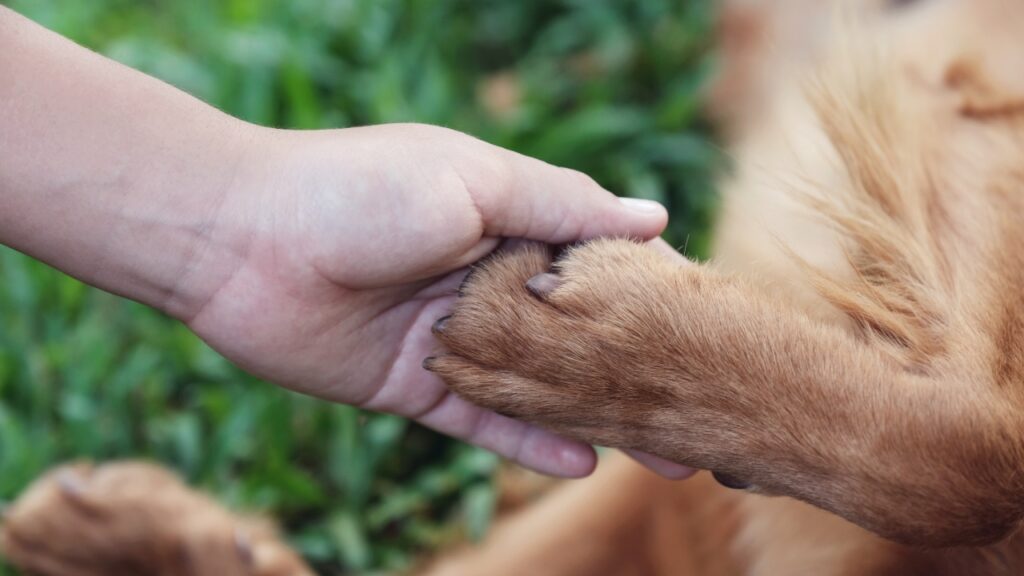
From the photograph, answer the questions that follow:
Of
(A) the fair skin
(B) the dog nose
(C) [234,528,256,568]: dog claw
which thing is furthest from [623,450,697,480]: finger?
(C) [234,528,256,568]: dog claw

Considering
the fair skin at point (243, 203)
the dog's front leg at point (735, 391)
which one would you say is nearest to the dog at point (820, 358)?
the dog's front leg at point (735, 391)

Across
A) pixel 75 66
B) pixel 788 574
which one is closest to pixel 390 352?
pixel 75 66

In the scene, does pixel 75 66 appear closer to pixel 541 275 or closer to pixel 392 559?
pixel 541 275

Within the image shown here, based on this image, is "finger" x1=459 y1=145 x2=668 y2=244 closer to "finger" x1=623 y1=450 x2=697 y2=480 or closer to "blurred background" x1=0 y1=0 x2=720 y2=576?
"finger" x1=623 y1=450 x2=697 y2=480

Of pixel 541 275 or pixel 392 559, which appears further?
pixel 392 559

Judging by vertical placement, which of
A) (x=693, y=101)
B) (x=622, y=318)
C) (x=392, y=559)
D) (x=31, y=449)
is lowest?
(x=392, y=559)
